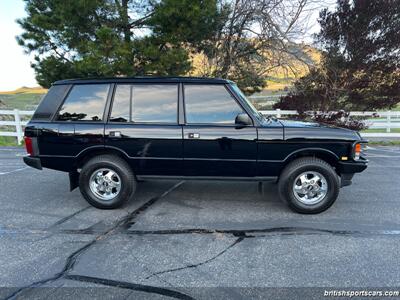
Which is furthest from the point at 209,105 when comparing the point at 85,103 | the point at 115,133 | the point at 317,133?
the point at 85,103

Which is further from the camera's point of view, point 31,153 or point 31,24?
point 31,24

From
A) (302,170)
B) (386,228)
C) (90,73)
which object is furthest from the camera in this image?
(90,73)

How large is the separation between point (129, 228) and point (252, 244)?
5.16 ft

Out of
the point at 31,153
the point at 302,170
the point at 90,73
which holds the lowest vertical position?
the point at 302,170

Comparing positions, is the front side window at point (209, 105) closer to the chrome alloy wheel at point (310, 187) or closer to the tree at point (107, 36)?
the chrome alloy wheel at point (310, 187)

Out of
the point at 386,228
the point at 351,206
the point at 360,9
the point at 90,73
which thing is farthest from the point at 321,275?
the point at 360,9

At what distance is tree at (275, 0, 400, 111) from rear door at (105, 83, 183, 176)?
827cm

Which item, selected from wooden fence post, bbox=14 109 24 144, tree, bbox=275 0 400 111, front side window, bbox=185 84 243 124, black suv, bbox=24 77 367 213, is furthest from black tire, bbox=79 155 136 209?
tree, bbox=275 0 400 111

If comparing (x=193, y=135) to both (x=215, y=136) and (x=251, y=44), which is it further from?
(x=251, y=44)

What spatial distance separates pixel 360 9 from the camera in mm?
9945

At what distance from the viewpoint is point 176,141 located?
4129mm

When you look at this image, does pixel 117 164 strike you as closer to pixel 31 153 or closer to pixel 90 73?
Answer: pixel 31 153

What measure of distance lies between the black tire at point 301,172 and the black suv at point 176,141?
0.01 m

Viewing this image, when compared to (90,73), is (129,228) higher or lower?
lower
